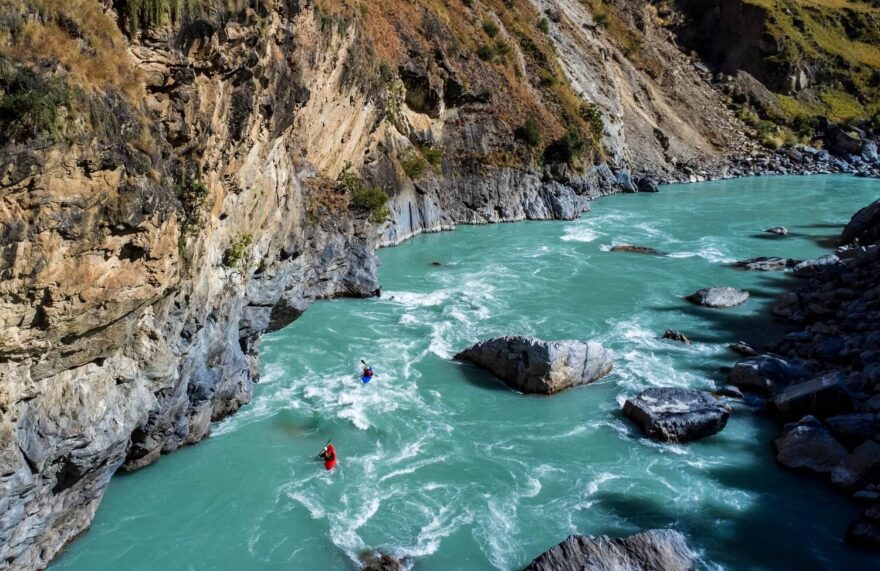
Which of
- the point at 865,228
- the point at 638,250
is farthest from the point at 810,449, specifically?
the point at 865,228

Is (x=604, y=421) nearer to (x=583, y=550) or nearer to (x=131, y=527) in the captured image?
(x=583, y=550)

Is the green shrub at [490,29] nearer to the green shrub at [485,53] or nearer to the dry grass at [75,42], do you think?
the green shrub at [485,53]

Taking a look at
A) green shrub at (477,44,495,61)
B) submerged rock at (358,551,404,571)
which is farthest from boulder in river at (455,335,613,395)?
green shrub at (477,44,495,61)

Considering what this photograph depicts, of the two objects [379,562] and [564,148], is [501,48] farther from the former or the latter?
[379,562]

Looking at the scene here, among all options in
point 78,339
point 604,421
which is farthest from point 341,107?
point 78,339

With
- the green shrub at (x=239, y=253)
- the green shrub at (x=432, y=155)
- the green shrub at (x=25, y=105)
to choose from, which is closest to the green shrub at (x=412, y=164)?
the green shrub at (x=432, y=155)

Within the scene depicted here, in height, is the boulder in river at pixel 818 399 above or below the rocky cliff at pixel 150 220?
below
